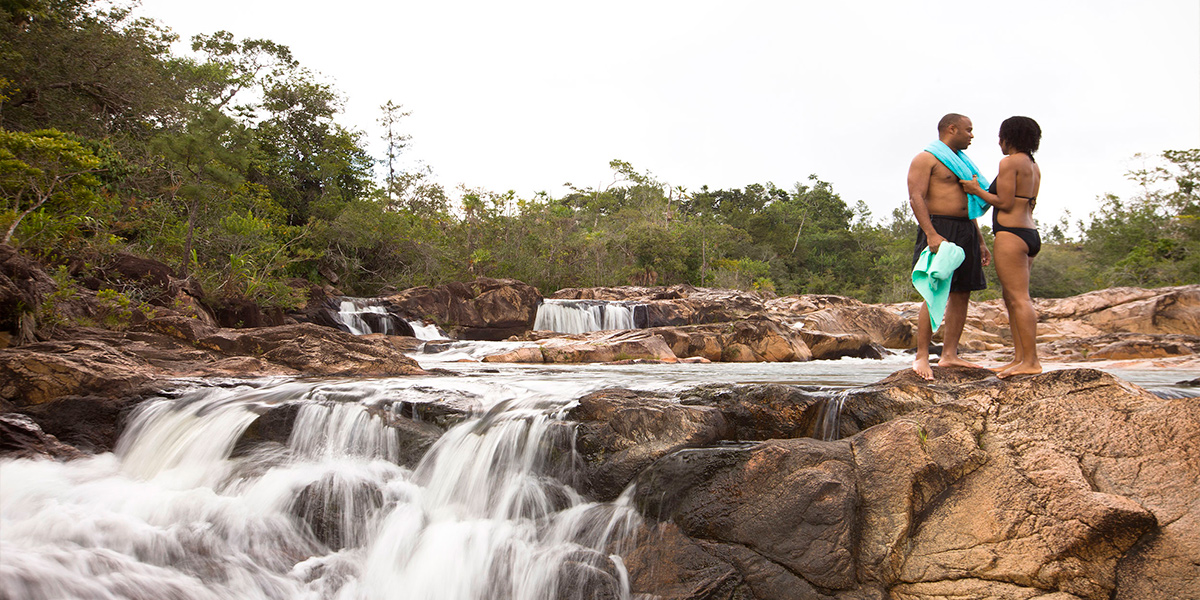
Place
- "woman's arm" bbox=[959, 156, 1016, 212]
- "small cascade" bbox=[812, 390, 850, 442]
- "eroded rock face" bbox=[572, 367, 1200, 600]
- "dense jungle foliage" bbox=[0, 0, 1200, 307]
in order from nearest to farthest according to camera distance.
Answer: "eroded rock face" bbox=[572, 367, 1200, 600]
"small cascade" bbox=[812, 390, 850, 442]
"woman's arm" bbox=[959, 156, 1016, 212]
"dense jungle foliage" bbox=[0, 0, 1200, 307]

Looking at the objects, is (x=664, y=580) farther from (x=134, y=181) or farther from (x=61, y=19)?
(x=61, y=19)

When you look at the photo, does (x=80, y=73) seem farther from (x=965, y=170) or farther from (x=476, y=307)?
(x=965, y=170)

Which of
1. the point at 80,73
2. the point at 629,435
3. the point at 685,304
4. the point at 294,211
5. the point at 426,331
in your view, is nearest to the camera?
the point at 629,435

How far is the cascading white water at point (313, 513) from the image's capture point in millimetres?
3088

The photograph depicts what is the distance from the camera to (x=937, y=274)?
152 inches

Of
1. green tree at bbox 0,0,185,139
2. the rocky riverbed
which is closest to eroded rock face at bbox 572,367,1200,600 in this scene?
the rocky riverbed

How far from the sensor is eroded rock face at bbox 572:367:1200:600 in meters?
2.49

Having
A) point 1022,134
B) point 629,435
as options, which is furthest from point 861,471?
point 1022,134

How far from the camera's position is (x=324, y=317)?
14.3 meters

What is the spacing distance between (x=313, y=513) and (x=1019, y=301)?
14.4ft

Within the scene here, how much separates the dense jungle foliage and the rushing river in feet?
17.2

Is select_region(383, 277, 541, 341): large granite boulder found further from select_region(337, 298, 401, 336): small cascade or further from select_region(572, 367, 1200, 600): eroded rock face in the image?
select_region(572, 367, 1200, 600): eroded rock face

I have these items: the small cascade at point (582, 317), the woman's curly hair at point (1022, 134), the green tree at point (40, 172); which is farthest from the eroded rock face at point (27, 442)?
the small cascade at point (582, 317)

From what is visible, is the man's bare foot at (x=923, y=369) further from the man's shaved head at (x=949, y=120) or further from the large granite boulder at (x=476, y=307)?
the large granite boulder at (x=476, y=307)
